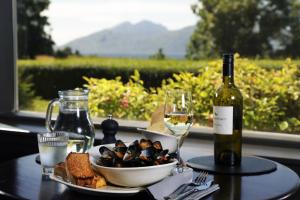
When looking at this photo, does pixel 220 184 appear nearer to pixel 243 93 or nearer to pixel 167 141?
pixel 167 141

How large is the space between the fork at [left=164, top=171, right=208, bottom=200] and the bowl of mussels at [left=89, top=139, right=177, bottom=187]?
6 centimetres

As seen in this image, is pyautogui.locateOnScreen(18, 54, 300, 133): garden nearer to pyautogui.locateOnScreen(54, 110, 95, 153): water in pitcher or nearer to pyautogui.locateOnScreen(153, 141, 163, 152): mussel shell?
pyautogui.locateOnScreen(54, 110, 95, 153): water in pitcher

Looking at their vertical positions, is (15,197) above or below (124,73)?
below

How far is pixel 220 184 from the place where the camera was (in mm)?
1541

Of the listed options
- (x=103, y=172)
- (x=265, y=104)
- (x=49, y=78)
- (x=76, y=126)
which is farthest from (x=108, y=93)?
(x=103, y=172)

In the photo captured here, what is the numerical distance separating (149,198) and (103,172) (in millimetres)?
143

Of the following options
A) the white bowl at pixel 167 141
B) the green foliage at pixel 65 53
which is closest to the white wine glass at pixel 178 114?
the white bowl at pixel 167 141

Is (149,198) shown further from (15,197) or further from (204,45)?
(204,45)

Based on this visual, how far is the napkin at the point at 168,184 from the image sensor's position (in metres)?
1.37

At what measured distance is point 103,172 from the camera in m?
1.44

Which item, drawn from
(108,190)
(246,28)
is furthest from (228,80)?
(246,28)

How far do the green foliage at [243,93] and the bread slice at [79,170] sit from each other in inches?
64.2

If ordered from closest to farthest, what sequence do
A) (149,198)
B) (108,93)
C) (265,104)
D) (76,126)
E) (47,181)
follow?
(149,198), (47,181), (76,126), (265,104), (108,93)

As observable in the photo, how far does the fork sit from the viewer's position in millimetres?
1385
